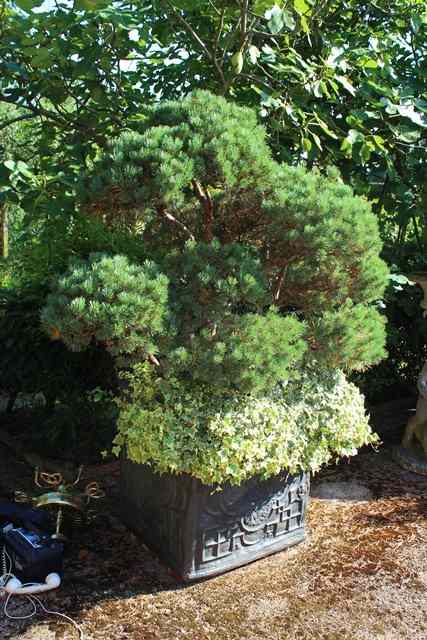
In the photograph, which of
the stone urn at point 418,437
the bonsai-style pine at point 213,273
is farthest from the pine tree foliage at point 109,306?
the stone urn at point 418,437

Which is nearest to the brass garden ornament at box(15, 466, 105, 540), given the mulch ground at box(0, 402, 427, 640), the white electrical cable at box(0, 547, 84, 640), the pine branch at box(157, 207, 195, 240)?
the mulch ground at box(0, 402, 427, 640)

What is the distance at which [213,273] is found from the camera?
208 cm

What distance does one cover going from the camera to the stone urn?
11.5 ft

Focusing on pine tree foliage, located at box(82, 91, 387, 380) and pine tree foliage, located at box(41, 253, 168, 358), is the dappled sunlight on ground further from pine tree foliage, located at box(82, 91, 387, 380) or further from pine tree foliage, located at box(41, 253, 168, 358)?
pine tree foliage, located at box(41, 253, 168, 358)

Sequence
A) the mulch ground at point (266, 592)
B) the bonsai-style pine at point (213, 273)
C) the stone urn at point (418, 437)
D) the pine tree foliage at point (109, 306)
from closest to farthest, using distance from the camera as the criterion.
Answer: the pine tree foliage at point (109, 306) < the bonsai-style pine at point (213, 273) < the mulch ground at point (266, 592) < the stone urn at point (418, 437)

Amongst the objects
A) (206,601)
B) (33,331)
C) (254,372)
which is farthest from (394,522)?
(33,331)

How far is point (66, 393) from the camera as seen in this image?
3.46 meters

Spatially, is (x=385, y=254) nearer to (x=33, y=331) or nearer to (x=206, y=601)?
(x=33, y=331)

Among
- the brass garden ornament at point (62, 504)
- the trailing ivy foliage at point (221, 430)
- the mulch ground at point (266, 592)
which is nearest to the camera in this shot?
the mulch ground at point (266, 592)

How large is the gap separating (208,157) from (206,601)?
1.62 metres

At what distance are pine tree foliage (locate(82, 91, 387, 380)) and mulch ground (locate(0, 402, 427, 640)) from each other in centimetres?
81

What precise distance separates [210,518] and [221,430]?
358 mm

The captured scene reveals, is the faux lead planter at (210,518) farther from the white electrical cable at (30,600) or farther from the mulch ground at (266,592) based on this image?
the white electrical cable at (30,600)

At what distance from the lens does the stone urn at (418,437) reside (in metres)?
3.52
